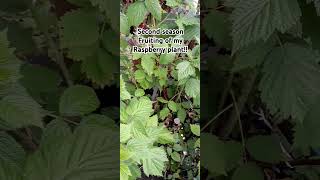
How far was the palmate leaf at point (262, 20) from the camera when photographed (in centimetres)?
63

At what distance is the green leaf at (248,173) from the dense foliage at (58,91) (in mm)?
215

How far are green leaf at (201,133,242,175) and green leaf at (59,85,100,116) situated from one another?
178 mm

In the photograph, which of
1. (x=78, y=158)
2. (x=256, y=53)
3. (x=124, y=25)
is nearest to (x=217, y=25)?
(x=256, y=53)

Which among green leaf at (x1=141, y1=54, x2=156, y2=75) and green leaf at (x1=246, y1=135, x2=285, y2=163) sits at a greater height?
green leaf at (x1=141, y1=54, x2=156, y2=75)

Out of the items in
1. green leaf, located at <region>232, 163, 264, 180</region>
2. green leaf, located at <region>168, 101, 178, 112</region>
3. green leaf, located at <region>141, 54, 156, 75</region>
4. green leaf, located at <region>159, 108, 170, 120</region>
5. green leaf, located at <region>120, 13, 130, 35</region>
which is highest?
green leaf, located at <region>120, 13, 130, 35</region>

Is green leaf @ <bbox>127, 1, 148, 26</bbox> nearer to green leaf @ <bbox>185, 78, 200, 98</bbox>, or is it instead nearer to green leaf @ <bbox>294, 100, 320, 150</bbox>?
green leaf @ <bbox>185, 78, 200, 98</bbox>

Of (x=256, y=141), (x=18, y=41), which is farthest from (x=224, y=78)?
(x=18, y=41)

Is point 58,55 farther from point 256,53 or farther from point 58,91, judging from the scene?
point 256,53

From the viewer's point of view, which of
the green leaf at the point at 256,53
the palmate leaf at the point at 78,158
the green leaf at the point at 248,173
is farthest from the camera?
the green leaf at the point at 248,173

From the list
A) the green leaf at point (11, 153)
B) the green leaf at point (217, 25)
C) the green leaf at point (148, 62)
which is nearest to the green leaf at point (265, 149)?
the green leaf at point (217, 25)

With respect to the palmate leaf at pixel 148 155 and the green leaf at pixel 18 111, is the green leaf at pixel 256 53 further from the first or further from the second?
the green leaf at pixel 18 111

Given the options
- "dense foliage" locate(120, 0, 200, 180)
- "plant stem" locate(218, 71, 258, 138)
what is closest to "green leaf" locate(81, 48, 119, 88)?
"dense foliage" locate(120, 0, 200, 180)

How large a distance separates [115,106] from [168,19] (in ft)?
0.74

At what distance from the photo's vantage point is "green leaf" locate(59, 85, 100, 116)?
0.74 m
